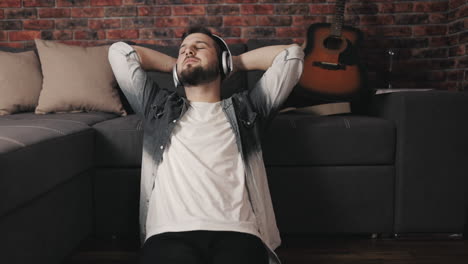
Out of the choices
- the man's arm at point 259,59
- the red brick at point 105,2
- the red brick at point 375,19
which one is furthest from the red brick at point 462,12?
the red brick at point 105,2

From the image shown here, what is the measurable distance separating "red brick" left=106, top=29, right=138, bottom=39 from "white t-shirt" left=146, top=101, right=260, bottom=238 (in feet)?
5.22

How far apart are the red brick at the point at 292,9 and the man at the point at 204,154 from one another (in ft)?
4.04

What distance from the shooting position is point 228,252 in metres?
0.98

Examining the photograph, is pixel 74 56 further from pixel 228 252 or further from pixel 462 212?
pixel 462 212

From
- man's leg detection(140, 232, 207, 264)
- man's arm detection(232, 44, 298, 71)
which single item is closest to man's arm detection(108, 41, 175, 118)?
man's arm detection(232, 44, 298, 71)

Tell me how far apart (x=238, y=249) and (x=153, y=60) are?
2.91 feet

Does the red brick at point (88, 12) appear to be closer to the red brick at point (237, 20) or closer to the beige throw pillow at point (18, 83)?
the beige throw pillow at point (18, 83)

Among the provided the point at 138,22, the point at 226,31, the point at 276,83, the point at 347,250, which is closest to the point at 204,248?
the point at 276,83

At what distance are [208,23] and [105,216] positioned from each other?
1.61m

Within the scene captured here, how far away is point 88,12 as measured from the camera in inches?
103

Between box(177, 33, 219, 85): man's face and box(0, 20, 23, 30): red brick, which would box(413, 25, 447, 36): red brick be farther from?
box(0, 20, 23, 30): red brick

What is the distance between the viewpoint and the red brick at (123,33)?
8.62ft

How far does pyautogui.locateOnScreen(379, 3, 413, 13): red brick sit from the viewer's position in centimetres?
→ 262

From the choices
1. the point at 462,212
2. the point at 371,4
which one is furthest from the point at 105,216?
the point at 371,4
